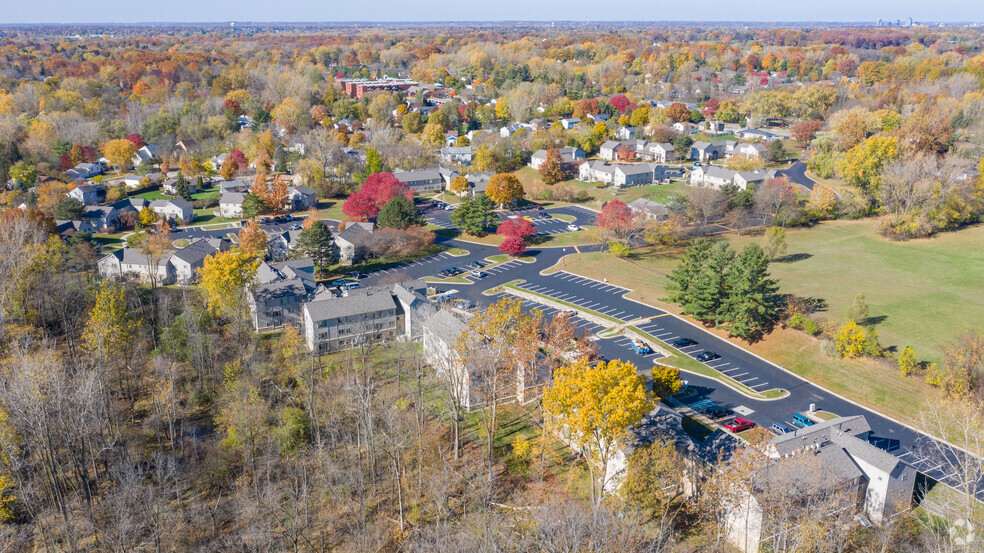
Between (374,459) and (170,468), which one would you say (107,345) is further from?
(374,459)

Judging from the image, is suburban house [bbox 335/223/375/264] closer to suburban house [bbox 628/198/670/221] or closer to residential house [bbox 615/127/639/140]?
suburban house [bbox 628/198/670/221]

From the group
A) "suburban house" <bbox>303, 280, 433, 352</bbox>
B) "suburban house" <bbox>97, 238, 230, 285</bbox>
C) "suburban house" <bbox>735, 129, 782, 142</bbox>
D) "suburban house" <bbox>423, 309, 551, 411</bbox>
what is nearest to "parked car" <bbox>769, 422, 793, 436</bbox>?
"suburban house" <bbox>423, 309, 551, 411</bbox>

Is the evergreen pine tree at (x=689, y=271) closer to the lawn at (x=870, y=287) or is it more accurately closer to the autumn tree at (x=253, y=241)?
the lawn at (x=870, y=287)

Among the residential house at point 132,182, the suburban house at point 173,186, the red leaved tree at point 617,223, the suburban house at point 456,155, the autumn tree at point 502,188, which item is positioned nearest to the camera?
the red leaved tree at point 617,223

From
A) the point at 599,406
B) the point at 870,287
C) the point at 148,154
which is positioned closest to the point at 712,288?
the point at 870,287

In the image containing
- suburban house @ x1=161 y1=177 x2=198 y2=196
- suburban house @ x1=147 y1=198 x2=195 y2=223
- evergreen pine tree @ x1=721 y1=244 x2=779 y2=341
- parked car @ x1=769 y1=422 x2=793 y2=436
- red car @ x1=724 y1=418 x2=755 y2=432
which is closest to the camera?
parked car @ x1=769 y1=422 x2=793 y2=436

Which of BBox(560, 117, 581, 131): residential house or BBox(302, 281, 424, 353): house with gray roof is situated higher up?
BBox(560, 117, 581, 131): residential house

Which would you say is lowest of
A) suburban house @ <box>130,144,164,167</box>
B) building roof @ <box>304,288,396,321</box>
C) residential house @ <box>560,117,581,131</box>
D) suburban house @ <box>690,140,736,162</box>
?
building roof @ <box>304,288,396,321</box>

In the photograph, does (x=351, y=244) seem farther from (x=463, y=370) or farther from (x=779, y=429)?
(x=779, y=429)

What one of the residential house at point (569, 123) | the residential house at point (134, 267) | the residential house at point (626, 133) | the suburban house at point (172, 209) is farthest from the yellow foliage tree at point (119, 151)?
the residential house at point (626, 133)
